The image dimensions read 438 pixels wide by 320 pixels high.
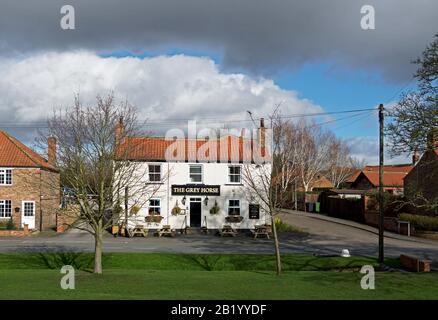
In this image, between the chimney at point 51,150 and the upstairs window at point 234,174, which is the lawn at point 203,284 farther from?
the upstairs window at point 234,174

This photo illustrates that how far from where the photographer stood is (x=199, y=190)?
4188 centimetres

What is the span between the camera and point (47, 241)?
34.6m

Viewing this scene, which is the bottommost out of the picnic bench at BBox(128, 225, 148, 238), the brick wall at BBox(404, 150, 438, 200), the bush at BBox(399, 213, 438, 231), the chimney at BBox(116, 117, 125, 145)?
the picnic bench at BBox(128, 225, 148, 238)

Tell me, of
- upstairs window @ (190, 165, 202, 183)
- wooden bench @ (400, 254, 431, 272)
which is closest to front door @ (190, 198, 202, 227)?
upstairs window @ (190, 165, 202, 183)

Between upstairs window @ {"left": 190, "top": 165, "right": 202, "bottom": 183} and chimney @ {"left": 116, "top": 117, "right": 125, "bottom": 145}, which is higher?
chimney @ {"left": 116, "top": 117, "right": 125, "bottom": 145}

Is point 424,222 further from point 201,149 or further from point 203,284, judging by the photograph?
point 203,284

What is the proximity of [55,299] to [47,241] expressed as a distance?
2262 cm

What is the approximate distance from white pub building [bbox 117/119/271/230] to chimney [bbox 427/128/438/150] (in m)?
22.1

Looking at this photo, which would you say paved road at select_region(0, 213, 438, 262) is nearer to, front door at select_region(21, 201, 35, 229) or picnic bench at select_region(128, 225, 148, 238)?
picnic bench at select_region(128, 225, 148, 238)

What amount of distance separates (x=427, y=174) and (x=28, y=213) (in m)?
31.3

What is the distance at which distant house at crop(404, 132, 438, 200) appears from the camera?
70.1 ft

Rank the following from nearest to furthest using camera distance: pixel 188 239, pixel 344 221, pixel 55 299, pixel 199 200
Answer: pixel 55 299, pixel 188 239, pixel 199 200, pixel 344 221
